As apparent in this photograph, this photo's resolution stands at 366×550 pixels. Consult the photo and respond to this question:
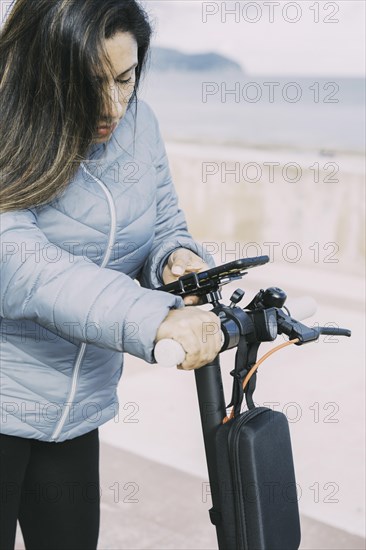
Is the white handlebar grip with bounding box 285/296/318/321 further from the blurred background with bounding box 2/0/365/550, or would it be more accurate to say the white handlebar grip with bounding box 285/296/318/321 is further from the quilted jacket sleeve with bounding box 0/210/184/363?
the blurred background with bounding box 2/0/365/550

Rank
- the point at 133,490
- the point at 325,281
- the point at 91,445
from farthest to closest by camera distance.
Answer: the point at 325,281
the point at 133,490
the point at 91,445

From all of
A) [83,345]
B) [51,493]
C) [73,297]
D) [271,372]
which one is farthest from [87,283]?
[271,372]

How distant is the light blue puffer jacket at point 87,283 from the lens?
4.71 feet

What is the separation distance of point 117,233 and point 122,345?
1.39 ft

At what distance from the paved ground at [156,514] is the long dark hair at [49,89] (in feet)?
6.18

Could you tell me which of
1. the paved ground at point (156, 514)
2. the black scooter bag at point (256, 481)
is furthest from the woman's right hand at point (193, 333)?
the paved ground at point (156, 514)

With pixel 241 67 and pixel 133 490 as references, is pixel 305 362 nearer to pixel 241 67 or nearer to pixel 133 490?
pixel 133 490

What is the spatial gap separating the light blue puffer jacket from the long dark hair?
78 millimetres

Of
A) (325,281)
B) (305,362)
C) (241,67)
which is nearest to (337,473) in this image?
(305,362)

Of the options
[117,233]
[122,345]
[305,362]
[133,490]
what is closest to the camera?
[122,345]

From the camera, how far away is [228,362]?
195 inches

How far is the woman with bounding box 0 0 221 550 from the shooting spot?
1451 mm

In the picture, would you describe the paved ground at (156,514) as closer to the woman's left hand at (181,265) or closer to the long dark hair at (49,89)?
the woman's left hand at (181,265)

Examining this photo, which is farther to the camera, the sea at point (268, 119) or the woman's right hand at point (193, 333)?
the sea at point (268, 119)
